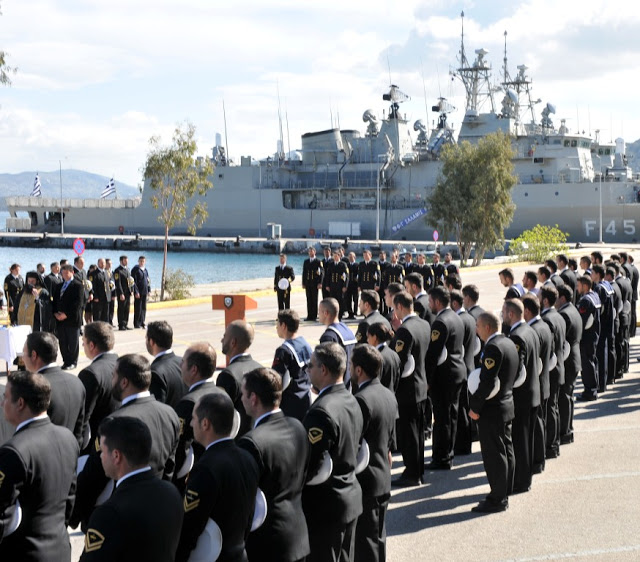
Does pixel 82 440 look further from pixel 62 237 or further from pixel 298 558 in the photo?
pixel 62 237

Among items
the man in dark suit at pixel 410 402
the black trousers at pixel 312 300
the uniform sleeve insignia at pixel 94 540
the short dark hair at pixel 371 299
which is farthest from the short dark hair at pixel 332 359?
the black trousers at pixel 312 300

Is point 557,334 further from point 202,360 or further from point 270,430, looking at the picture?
point 270,430

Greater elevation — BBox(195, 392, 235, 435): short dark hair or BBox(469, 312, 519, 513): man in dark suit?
BBox(195, 392, 235, 435): short dark hair

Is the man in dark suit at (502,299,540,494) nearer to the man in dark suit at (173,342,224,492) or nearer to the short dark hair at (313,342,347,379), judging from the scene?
the short dark hair at (313,342,347,379)

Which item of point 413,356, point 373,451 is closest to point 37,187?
point 413,356

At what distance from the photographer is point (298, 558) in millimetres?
4172

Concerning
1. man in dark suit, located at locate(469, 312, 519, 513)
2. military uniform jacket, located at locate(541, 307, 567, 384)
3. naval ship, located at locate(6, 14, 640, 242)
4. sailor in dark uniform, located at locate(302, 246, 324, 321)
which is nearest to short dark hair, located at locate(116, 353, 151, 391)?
man in dark suit, located at locate(469, 312, 519, 513)

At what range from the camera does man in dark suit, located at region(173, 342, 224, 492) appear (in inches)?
192

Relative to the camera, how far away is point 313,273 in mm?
19594

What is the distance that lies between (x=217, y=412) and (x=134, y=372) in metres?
1.01

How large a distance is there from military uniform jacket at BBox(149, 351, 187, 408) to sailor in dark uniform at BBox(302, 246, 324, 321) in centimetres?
1359

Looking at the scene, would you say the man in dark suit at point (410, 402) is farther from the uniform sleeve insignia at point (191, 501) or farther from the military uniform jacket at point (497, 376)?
the uniform sleeve insignia at point (191, 501)

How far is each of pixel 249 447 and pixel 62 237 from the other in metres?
84.3

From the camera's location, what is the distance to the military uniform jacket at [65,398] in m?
5.26
